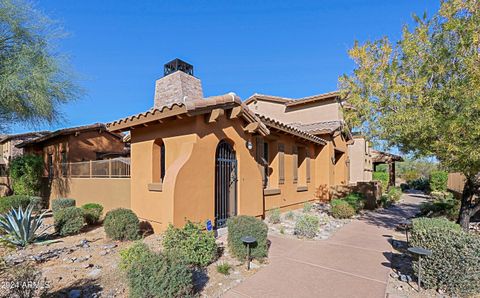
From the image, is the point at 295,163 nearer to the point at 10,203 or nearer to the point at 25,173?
the point at 10,203

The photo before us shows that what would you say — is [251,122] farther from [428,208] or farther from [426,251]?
[428,208]

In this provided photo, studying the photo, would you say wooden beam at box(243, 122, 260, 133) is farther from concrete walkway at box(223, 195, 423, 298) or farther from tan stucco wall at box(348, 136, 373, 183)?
tan stucco wall at box(348, 136, 373, 183)

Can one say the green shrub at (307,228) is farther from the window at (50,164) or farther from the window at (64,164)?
the window at (50,164)

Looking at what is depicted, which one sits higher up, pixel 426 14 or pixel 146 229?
pixel 426 14

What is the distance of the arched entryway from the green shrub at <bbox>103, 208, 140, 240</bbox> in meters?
2.34

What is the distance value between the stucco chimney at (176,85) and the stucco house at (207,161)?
0.43ft

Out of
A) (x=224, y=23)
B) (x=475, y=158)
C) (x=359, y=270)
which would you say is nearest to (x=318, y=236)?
(x=359, y=270)

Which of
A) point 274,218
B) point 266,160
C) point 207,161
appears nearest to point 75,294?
point 207,161

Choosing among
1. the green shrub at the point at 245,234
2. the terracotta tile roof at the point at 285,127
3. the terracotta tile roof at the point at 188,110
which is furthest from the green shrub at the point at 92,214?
the terracotta tile roof at the point at 285,127

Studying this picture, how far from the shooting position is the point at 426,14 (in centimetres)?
724

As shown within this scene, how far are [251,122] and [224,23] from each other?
707 cm

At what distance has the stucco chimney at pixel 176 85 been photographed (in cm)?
1256

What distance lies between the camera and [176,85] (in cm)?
1269

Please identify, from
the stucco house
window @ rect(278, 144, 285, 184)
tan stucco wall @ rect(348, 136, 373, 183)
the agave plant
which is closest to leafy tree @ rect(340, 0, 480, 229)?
window @ rect(278, 144, 285, 184)
